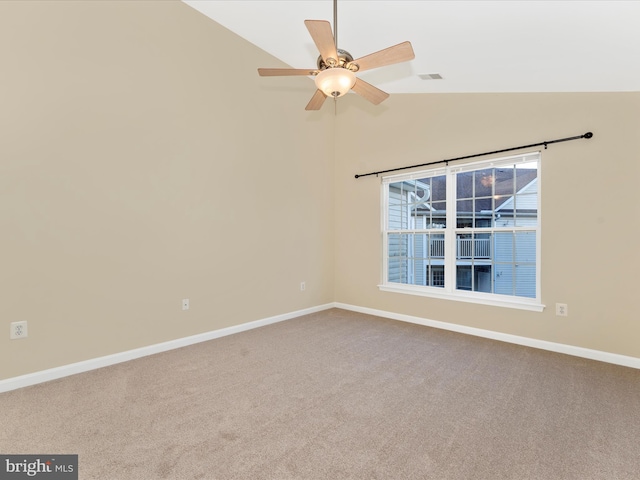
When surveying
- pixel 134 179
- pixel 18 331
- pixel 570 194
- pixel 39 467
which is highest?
pixel 134 179

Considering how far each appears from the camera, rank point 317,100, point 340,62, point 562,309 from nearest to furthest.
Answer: point 340,62, point 317,100, point 562,309

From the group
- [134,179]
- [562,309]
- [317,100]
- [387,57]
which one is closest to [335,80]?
[387,57]

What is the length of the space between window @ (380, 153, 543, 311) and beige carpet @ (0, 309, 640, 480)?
0.84 meters

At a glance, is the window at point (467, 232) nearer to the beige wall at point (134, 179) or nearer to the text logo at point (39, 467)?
the beige wall at point (134, 179)

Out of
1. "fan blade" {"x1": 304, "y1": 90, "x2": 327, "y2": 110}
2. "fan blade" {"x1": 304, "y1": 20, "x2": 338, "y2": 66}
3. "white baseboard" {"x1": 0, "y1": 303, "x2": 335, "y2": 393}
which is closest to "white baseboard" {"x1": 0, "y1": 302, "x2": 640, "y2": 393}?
"white baseboard" {"x1": 0, "y1": 303, "x2": 335, "y2": 393}

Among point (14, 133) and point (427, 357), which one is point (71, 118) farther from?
point (427, 357)

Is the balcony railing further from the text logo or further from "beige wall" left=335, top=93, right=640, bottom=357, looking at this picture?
the text logo

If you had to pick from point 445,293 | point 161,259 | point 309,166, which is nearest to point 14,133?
point 161,259

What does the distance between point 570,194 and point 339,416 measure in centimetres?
301

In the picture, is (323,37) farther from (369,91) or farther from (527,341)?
(527,341)

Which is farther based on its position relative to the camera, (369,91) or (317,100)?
(317,100)

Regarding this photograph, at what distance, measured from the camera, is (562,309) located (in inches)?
128

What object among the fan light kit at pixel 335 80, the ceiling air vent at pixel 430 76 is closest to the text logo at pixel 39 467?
the fan light kit at pixel 335 80

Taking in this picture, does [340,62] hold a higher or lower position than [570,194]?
higher
